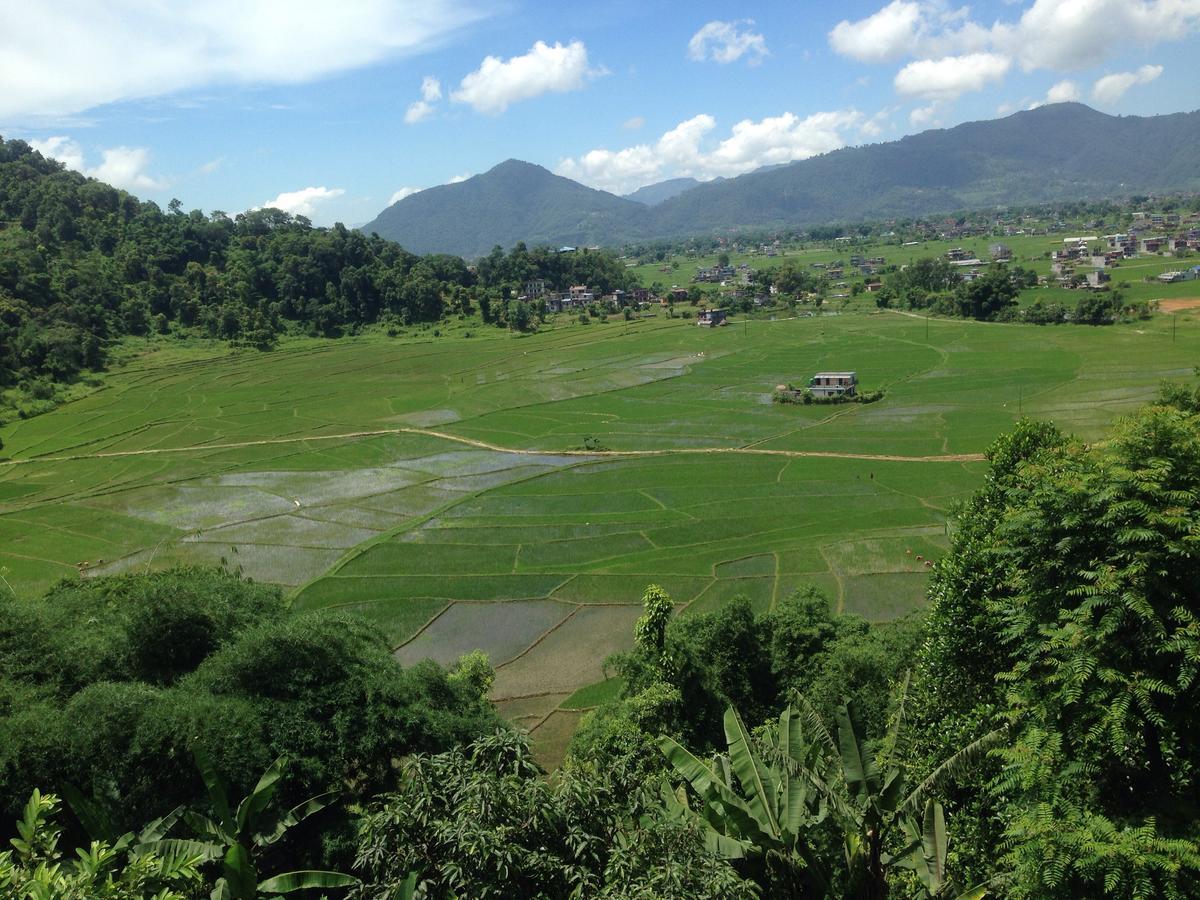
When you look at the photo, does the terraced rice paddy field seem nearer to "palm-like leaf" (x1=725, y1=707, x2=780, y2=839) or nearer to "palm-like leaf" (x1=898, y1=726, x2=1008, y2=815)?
"palm-like leaf" (x1=725, y1=707, x2=780, y2=839)

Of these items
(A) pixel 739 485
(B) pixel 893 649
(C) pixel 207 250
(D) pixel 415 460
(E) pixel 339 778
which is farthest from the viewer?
(C) pixel 207 250

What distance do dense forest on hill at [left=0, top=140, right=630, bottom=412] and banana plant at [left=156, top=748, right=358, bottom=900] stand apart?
2217 inches

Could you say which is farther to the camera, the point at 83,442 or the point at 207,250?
the point at 207,250

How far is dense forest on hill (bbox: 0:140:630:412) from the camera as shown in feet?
206

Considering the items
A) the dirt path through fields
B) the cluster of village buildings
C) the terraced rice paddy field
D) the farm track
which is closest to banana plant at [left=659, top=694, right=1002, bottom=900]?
the terraced rice paddy field

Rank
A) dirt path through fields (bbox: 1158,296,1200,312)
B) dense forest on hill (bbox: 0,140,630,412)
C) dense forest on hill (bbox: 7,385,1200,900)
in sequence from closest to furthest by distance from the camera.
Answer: dense forest on hill (bbox: 7,385,1200,900) → dirt path through fields (bbox: 1158,296,1200,312) → dense forest on hill (bbox: 0,140,630,412)

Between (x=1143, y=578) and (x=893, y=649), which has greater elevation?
(x=1143, y=578)

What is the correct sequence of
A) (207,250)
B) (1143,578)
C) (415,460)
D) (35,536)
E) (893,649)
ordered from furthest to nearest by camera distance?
(207,250)
(415,460)
(35,536)
(893,649)
(1143,578)

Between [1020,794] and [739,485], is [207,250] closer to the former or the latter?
[739,485]

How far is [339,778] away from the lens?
10477 millimetres

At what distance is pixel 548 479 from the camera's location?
1258 inches

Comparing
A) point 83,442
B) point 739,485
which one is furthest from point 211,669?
point 83,442

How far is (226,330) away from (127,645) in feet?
223

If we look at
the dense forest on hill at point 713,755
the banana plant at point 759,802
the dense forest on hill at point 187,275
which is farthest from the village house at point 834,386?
the dense forest on hill at point 187,275
